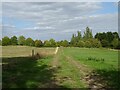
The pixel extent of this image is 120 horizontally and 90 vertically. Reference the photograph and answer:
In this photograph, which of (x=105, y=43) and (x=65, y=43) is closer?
(x=105, y=43)

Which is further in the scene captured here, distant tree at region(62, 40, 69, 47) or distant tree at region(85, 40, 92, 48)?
distant tree at region(62, 40, 69, 47)

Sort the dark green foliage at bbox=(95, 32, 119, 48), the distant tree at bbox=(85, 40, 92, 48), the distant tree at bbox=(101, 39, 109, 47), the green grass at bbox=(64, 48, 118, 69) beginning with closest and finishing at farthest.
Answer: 1. the green grass at bbox=(64, 48, 118, 69)
2. the distant tree at bbox=(85, 40, 92, 48)
3. the dark green foliage at bbox=(95, 32, 119, 48)
4. the distant tree at bbox=(101, 39, 109, 47)

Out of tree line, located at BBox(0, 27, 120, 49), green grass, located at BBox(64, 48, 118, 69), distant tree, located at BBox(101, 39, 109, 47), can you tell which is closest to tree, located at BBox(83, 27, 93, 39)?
tree line, located at BBox(0, 27, 120, 49)

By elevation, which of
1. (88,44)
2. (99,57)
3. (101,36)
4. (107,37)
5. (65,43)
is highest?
(101,36)

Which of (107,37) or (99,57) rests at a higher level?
(107,37)

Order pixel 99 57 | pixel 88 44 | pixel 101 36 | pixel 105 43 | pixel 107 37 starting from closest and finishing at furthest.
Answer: pixel 99 57 < pixel 88 44 < pixel 105 43 < pixel 107 37 < pixel 101 36

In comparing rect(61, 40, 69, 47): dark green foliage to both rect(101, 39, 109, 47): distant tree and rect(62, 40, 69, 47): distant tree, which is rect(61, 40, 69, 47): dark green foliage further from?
rect(101, 39, 109, 47): distant tree

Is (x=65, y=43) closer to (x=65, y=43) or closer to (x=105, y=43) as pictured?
(x=65, y=43)

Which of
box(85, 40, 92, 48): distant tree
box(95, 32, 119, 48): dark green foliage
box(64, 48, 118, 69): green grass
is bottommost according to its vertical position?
box(64, 48, 118, 69): green grass

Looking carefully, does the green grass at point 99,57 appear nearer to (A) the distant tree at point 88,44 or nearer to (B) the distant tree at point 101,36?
(A) the distant tree at point 88,44

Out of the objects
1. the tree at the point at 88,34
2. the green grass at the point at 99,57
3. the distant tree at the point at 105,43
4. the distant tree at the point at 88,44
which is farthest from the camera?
the tree at the point at 88,34

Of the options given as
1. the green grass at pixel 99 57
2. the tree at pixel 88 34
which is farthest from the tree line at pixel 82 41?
the green grass at pixel 99 57

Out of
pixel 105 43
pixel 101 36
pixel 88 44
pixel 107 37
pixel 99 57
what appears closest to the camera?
pixel 99 57

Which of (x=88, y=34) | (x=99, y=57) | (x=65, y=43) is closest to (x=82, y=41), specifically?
(x=88, y=34)
